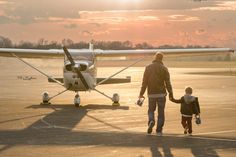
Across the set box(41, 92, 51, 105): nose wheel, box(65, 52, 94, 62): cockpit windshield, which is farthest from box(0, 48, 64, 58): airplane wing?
box(41, 92, 51, 105): nose wheel

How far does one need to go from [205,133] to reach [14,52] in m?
11.9

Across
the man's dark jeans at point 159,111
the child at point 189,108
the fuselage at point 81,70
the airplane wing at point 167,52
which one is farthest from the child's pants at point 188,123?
the airplane wing at point 167,52

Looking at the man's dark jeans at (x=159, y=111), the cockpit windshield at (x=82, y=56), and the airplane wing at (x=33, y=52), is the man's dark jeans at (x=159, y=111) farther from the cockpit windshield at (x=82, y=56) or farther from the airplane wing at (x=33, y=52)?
the airplane wing at (x=33, y=52)

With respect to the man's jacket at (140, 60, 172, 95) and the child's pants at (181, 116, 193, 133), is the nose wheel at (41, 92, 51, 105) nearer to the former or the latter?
the man's jacket at (140, 60, 172, 95)

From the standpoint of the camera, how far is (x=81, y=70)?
19.6 meters

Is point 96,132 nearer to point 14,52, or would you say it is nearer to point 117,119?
point 117,119

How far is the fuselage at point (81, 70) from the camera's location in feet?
64.2

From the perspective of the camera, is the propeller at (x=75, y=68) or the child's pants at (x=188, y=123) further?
the propeller at (x=75, y=68)

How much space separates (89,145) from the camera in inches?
407

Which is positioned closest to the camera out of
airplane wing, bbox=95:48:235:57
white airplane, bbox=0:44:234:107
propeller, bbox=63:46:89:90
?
propeller, bbox=63:46:89:90

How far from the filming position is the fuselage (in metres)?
19.6

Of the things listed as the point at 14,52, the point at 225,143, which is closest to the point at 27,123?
the point at 225,143

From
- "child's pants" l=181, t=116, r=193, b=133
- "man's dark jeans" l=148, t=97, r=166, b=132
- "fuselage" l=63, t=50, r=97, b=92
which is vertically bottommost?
"child's pants" l=181, t=116, r=193, b=133

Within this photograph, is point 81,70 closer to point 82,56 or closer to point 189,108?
point 82,56
